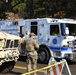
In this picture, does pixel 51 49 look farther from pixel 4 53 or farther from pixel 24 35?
pixel 4 53

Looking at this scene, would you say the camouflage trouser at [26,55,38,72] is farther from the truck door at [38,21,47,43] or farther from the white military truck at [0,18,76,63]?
the truck door at [38,21,47,43]

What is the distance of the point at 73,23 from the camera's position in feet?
51.3

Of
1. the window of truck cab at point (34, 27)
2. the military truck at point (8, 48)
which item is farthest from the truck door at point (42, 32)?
the military truck at point (8, 48)

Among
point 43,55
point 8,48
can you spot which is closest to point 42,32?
point 43,55

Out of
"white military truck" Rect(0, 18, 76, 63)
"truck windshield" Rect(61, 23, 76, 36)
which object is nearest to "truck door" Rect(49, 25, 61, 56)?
"white military truck" Rect(0, 18, 76, 63)

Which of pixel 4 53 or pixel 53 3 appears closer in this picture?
pixel 4 53

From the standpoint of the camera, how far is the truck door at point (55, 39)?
15.0 m

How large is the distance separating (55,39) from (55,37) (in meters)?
0.11

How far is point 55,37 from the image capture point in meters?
15.1

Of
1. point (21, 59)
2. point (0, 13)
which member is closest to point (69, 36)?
point (21, 59)

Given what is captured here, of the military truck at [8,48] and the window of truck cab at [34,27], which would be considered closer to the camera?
A: the military truck at [8,48]

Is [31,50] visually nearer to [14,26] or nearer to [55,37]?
[55,37]

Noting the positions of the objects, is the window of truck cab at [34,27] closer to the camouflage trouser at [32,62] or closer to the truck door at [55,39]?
the truck door at [55,39]

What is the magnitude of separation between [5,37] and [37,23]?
541 centimetres
